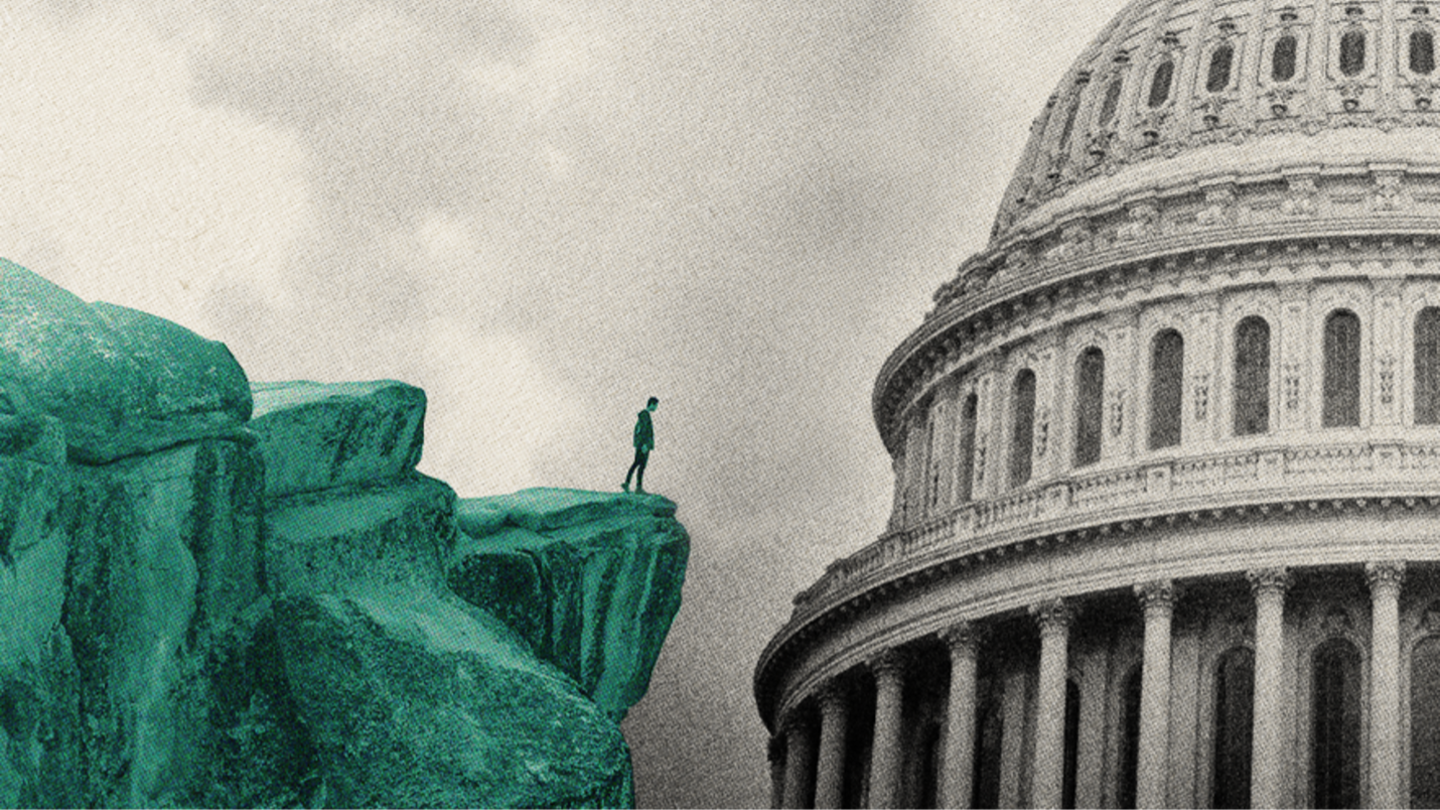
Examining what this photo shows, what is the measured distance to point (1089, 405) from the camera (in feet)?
227

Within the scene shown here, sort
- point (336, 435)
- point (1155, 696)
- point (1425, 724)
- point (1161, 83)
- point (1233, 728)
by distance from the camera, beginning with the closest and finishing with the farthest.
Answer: point (336, 435), point (1155, 696), point (1425, 724), point (1233, 728), point (1161, 83)

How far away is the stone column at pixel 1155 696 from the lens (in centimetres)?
5738

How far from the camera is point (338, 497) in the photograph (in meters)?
25.3

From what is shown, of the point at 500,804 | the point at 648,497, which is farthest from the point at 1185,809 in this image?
the point at 500,804

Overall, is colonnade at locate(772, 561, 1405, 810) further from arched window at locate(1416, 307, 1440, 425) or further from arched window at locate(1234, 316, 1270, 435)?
arched window at locate(1416, 307, 1440, 425)

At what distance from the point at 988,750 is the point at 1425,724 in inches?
390

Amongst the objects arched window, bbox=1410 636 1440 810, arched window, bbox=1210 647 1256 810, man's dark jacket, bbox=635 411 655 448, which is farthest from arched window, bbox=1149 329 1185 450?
man's dark jacket, bbox=635 411 655 448

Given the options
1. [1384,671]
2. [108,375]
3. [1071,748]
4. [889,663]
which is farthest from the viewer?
[889,663]

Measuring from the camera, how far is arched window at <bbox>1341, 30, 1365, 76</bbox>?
75.8 m

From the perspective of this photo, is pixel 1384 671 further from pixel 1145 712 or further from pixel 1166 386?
pixel 1166 386

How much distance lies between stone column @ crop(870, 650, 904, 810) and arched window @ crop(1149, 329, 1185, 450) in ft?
27.4

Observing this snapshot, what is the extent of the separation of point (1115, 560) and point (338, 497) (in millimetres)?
36158

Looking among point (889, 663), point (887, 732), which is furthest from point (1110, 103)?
point (887, 732)

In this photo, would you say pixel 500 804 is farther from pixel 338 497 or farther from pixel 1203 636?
pixel 1203 636
